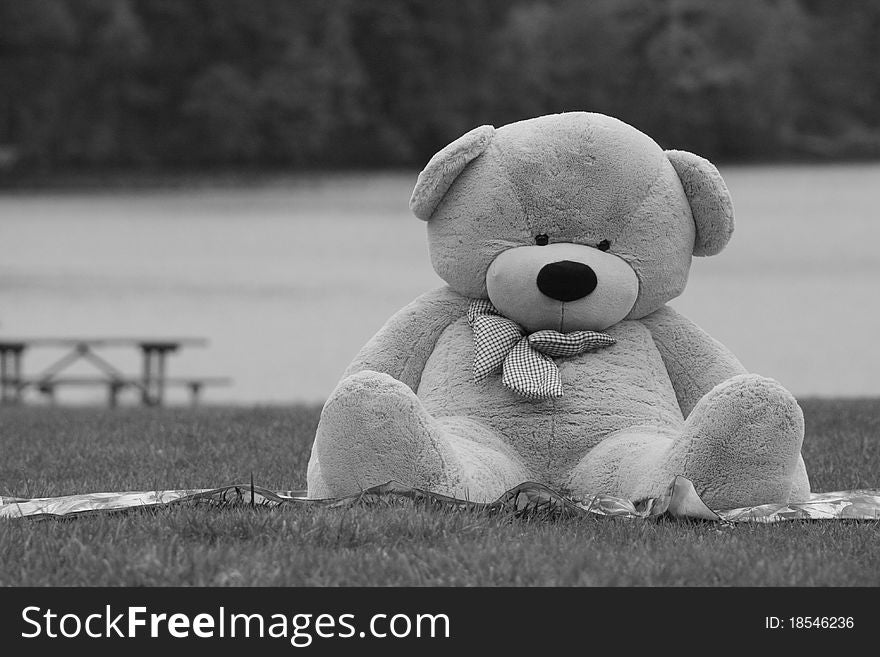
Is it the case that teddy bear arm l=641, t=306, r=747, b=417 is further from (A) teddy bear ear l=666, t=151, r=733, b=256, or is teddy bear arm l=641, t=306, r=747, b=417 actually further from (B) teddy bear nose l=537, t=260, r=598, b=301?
(B) teddy bear nose l=537, t=260, r=598, b=301

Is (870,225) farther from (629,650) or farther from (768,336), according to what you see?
(629,650)

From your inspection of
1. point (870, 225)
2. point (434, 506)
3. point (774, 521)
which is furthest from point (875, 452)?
Result: point (870, 225)

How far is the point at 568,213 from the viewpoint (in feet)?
13.3

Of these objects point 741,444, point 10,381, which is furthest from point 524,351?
point 10,381

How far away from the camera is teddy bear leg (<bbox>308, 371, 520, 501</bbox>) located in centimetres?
354

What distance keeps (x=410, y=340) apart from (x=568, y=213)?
2.17 ft

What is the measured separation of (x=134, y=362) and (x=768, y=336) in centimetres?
921

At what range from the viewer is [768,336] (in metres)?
19.5

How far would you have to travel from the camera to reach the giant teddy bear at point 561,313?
3.97 meters

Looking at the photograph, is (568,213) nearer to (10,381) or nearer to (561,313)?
(561,313)

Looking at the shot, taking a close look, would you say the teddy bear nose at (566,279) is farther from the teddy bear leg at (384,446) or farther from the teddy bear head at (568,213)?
the teddy bear leg at (384,446)

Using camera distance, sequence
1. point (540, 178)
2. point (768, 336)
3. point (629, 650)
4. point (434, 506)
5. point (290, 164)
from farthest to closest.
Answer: point (290, 164) → point (768, 336) → point (540, 178) → point (434, 506) → point (629, 650)

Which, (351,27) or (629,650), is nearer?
(629,650)

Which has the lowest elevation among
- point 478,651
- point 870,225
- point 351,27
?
point 478,651
